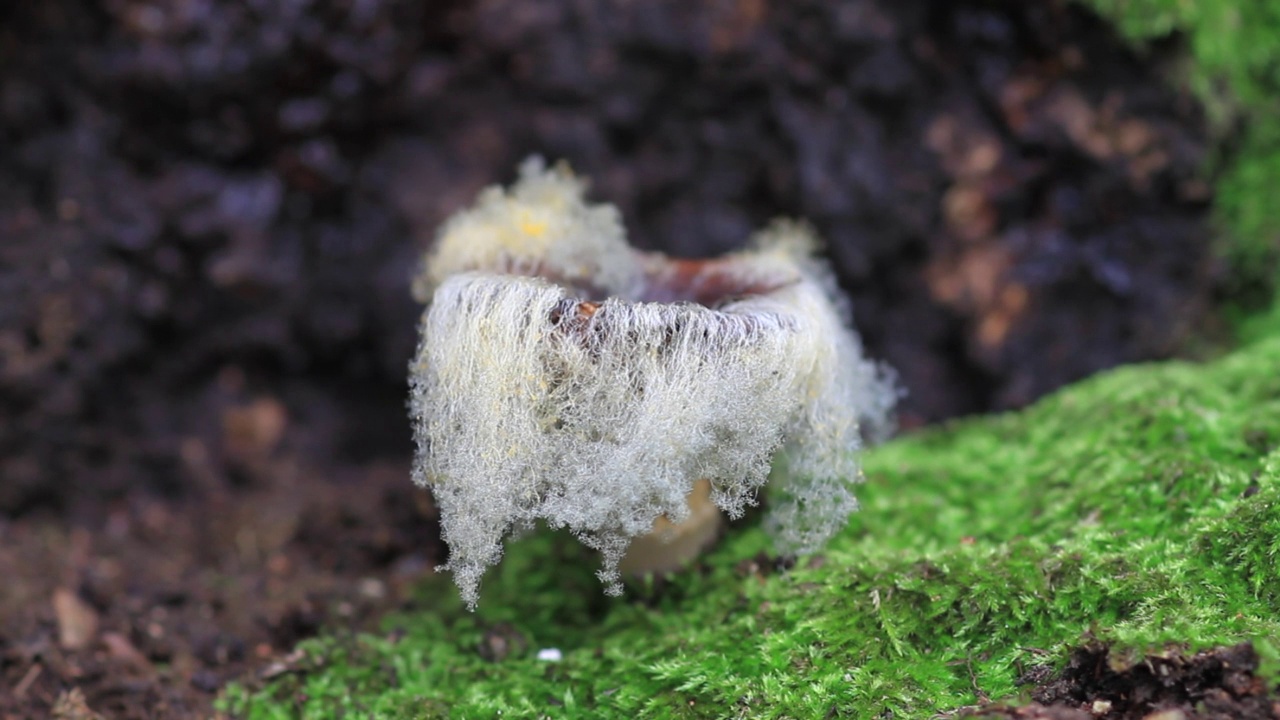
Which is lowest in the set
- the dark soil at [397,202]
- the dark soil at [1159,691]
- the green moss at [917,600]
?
the dark soil at [1159,691]

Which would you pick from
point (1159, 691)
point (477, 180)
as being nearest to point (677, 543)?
point (1159, 691)

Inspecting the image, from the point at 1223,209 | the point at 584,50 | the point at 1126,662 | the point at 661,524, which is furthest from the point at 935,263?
the point at 1126,662

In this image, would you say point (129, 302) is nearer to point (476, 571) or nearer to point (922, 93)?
point (476, 571)

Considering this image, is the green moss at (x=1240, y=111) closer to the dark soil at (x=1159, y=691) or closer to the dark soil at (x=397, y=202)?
the dark soil at (x=397, y=202)

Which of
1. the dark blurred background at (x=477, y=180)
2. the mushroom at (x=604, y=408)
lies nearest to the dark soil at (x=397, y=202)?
the dark blurred background at (x=477, y=180)

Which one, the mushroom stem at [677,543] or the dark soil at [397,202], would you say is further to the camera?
the dark soil at [397,202]
